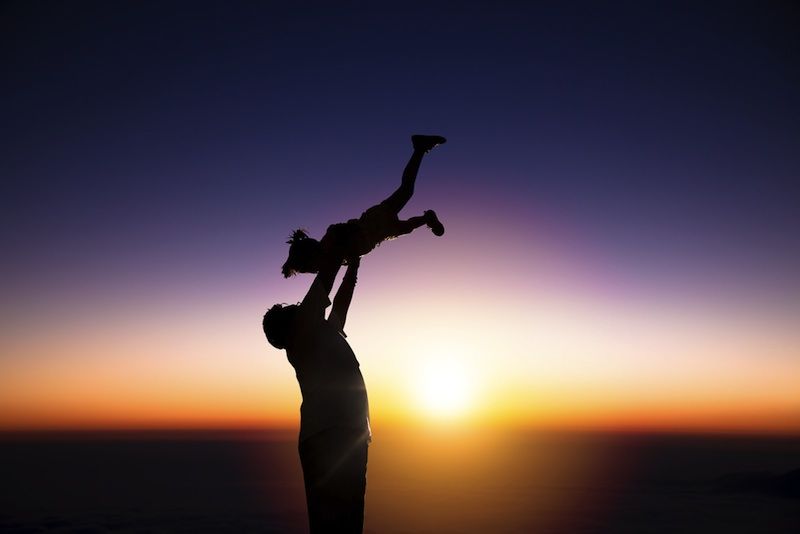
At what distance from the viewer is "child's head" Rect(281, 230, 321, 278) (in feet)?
9.81

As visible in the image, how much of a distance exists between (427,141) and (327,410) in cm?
169

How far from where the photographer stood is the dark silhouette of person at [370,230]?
9.82ft

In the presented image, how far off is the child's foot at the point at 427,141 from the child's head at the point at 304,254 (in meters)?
0.90

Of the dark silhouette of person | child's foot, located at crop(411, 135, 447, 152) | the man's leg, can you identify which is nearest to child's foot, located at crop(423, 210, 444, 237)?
the dark silhouette of person

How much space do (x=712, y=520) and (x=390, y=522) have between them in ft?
365

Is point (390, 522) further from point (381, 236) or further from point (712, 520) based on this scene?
point (381, 236)

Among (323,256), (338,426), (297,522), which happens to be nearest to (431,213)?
(323,256)

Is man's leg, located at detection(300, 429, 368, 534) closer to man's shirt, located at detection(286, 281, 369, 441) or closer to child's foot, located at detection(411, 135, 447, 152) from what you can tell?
man's shirt, located at detection(286, 281, 369, 441)

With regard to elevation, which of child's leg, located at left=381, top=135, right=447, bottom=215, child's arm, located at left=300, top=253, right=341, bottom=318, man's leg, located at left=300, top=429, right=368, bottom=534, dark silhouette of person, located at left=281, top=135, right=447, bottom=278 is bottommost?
man's leg, located at left=300, top=429, right=368, bottom=534

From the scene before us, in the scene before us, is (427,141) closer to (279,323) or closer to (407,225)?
(407,225)

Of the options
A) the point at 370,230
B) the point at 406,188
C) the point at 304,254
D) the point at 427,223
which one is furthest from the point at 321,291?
the point at 427,223

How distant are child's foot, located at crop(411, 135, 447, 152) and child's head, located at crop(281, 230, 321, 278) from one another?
0.90 metres

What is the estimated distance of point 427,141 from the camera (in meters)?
3.34

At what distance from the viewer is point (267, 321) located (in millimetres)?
3016
